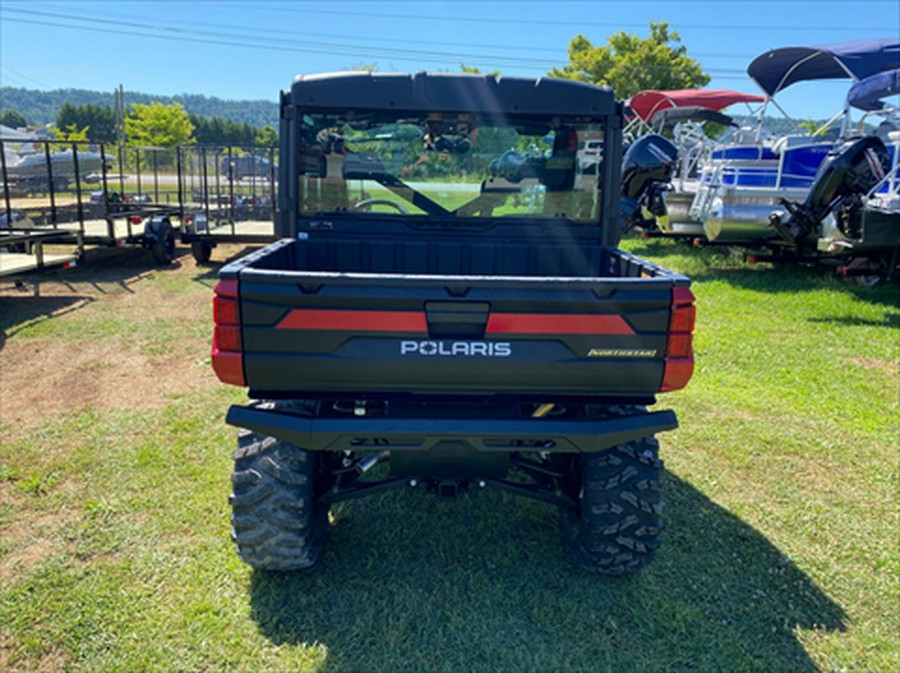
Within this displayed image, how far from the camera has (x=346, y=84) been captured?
3.56 m

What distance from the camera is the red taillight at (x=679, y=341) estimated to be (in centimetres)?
265

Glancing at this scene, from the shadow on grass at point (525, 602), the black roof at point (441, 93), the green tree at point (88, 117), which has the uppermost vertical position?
the green tree at point (88, 117)

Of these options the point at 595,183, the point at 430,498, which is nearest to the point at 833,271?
the point at 595,183

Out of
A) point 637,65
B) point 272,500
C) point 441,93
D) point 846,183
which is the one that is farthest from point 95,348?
point 637,65

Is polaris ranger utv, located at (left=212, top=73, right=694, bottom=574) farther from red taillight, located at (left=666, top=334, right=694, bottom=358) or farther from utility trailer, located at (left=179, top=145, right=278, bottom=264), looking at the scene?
utility trailer, located at (left=179, top=145, right=278, bottom=264)

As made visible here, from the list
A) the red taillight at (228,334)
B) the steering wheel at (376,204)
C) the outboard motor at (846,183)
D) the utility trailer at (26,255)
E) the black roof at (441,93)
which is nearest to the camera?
the red taillight at (228,334)

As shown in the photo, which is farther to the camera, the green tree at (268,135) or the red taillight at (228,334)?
the green tree at (268,135)

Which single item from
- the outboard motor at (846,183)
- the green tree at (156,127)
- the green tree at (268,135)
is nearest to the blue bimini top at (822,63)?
the outboard motor at (846,183)

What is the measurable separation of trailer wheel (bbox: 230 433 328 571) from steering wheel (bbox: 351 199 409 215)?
1653mm

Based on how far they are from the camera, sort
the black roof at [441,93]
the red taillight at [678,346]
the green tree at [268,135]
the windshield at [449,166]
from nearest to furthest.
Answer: the red taillight at [678,346] < the black roof at [441,93] < the windshield at [449,166] < the green tree at [268,135]

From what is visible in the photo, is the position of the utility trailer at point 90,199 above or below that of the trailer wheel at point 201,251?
above

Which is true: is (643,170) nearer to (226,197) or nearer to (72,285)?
(226,197)

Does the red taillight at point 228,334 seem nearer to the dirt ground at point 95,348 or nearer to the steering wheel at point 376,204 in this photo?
the steering wheel at point 376,204

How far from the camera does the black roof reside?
11.7 ft
